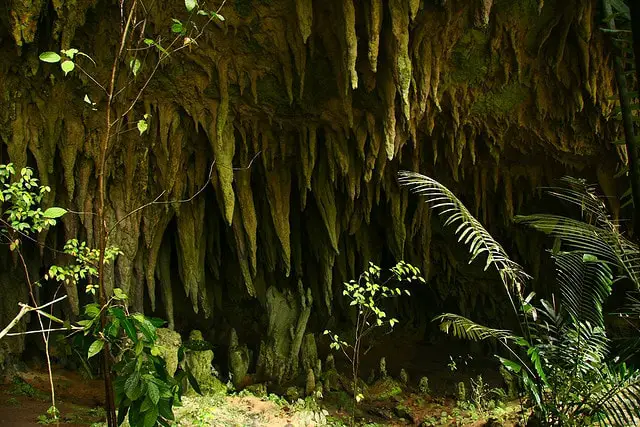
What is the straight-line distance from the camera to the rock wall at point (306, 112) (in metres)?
4.62

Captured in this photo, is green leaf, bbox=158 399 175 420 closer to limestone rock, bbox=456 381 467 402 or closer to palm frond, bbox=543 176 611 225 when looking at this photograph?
palm frond, bbox=543 176 611 225

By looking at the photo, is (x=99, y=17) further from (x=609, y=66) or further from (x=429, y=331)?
(x=429, y=331)

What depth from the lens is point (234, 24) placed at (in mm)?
4766

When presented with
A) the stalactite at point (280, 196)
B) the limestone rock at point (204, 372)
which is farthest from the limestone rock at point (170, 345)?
the stalactite at point (280, 196)

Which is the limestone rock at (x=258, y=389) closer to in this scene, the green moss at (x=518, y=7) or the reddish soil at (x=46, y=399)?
the reddish soil at (x=46, y=399)

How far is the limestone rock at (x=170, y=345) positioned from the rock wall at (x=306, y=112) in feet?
2.22

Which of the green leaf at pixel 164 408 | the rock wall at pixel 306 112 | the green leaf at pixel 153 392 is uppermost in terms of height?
the rock wall at pixel 306 112

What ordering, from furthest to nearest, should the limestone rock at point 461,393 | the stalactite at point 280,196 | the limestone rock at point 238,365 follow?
the limestone rock at point 238,365, the limestone rock at point 461,393, the stalactite at point 280,196

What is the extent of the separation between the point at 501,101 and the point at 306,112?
250 cm

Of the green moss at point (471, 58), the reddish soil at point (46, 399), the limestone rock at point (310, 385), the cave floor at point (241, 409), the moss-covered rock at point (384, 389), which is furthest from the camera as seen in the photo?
the moss-covered rock at point (384, 389)

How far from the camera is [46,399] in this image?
6.55 metres

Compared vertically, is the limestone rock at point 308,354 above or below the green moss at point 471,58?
below

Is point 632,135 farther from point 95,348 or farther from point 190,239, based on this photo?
point 190,239

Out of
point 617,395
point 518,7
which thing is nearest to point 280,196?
point 518,7
